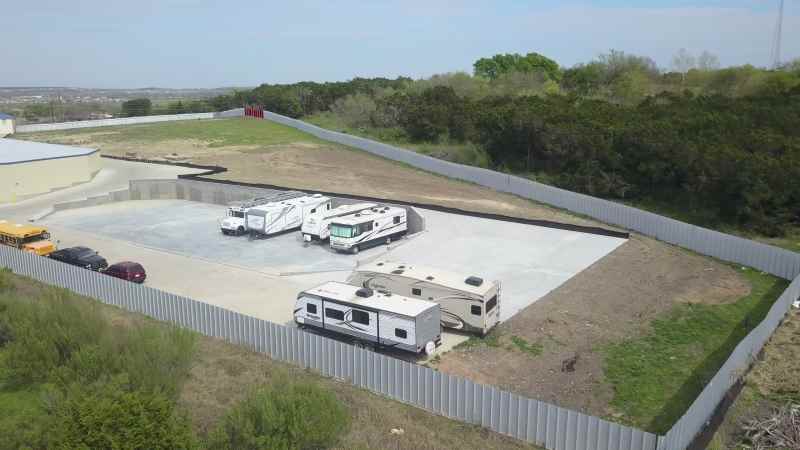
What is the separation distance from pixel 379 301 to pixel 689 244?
19.7 meters

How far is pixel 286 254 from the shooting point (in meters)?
31.8

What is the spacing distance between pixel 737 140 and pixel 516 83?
71.2 meters

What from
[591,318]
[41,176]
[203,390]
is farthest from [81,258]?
[41,176]

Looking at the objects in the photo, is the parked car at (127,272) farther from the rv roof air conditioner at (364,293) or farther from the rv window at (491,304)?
the rv window at (491,304)

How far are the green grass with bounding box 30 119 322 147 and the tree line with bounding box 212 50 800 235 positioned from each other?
11494 mm

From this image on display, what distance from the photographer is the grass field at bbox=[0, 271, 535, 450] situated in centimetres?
1417

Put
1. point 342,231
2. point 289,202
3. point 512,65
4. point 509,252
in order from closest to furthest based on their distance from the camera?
point 342,231, point 509,252, point 289,202, point 512,65

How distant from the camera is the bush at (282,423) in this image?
469 inches

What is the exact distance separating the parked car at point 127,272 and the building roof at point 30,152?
24.9 metres

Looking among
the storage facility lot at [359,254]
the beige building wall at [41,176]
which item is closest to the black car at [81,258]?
the storage facility lot at [359,254]

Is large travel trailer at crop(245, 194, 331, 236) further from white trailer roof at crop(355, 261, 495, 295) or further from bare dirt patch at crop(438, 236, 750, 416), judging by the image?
bare dirt patch at crop(438, 236, 750, 416)

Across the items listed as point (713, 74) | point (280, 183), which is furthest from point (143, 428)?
point (713, 74)

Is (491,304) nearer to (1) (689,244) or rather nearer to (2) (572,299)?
(2) (572,299)

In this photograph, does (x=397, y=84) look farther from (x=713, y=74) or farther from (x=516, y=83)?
(x=713, y=74)
